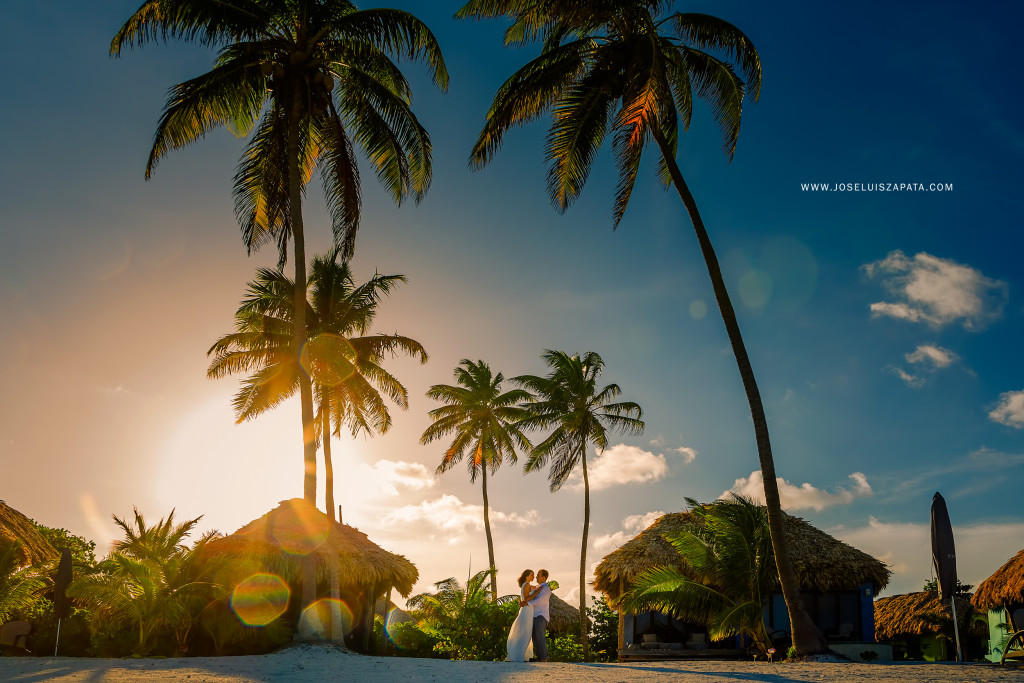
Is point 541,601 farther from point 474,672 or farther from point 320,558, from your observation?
point 320,558

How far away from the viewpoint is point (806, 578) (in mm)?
18531

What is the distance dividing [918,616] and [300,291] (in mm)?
24633

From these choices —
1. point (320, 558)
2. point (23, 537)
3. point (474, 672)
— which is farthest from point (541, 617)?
point (23, 537)

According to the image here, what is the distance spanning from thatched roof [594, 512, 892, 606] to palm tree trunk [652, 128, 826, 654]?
25.6ft

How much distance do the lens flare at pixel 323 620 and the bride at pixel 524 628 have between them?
3478mm

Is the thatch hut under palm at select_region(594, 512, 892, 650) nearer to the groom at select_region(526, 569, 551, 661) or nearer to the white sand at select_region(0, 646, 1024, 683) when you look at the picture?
the groom at select_region(526, 569, 551, 661)

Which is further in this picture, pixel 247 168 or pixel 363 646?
pixel 363 646

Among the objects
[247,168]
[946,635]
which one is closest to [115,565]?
[247,168]

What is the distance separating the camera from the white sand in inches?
261

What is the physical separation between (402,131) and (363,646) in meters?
12.3

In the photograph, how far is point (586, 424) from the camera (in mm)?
25125

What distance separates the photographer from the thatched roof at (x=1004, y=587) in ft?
59.1

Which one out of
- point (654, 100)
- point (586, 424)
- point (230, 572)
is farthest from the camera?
point (586, 424)

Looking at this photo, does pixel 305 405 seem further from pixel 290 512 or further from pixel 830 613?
pixel 830 613
